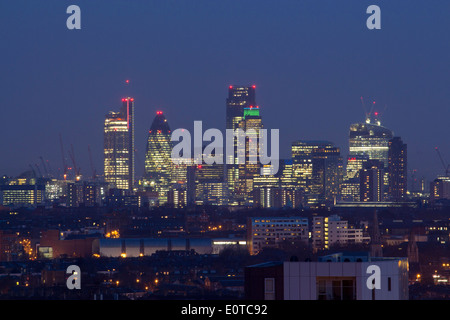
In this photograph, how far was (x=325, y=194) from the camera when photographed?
384 feet

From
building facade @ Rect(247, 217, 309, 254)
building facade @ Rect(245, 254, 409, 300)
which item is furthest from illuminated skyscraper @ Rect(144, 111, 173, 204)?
building facade @ Rect(245, 254, 409, 300)

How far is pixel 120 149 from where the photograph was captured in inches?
5379

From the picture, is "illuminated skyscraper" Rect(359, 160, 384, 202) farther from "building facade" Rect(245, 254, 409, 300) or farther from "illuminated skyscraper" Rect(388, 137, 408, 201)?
"building facade" Rect(245, 254, 409, 300)

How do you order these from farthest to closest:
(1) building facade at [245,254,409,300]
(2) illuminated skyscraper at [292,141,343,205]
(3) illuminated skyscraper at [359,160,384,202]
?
(2) illuminated skyscraper at [292,141,343,205] < (3) illuminated skyscraper at [359,160,384,202] < (1) building facade at [245,254,409,300]

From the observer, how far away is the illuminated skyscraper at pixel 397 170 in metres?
113

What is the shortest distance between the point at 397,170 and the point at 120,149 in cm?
3602

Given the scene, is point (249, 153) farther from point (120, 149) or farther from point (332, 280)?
point (332, 280)

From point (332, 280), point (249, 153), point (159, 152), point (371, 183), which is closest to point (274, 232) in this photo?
point (371, 183)

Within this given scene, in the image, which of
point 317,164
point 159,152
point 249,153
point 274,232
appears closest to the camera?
point 274,232

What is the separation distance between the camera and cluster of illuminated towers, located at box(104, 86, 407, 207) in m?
114

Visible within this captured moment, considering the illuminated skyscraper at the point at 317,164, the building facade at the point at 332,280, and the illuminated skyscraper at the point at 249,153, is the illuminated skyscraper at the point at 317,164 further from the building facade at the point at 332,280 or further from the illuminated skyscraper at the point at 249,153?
the building facade at the point at 332,280

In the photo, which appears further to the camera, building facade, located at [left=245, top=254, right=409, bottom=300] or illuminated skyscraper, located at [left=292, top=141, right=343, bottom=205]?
illuminated skyscraper, located at [left=292, top=141, right=343, bottom=205]
